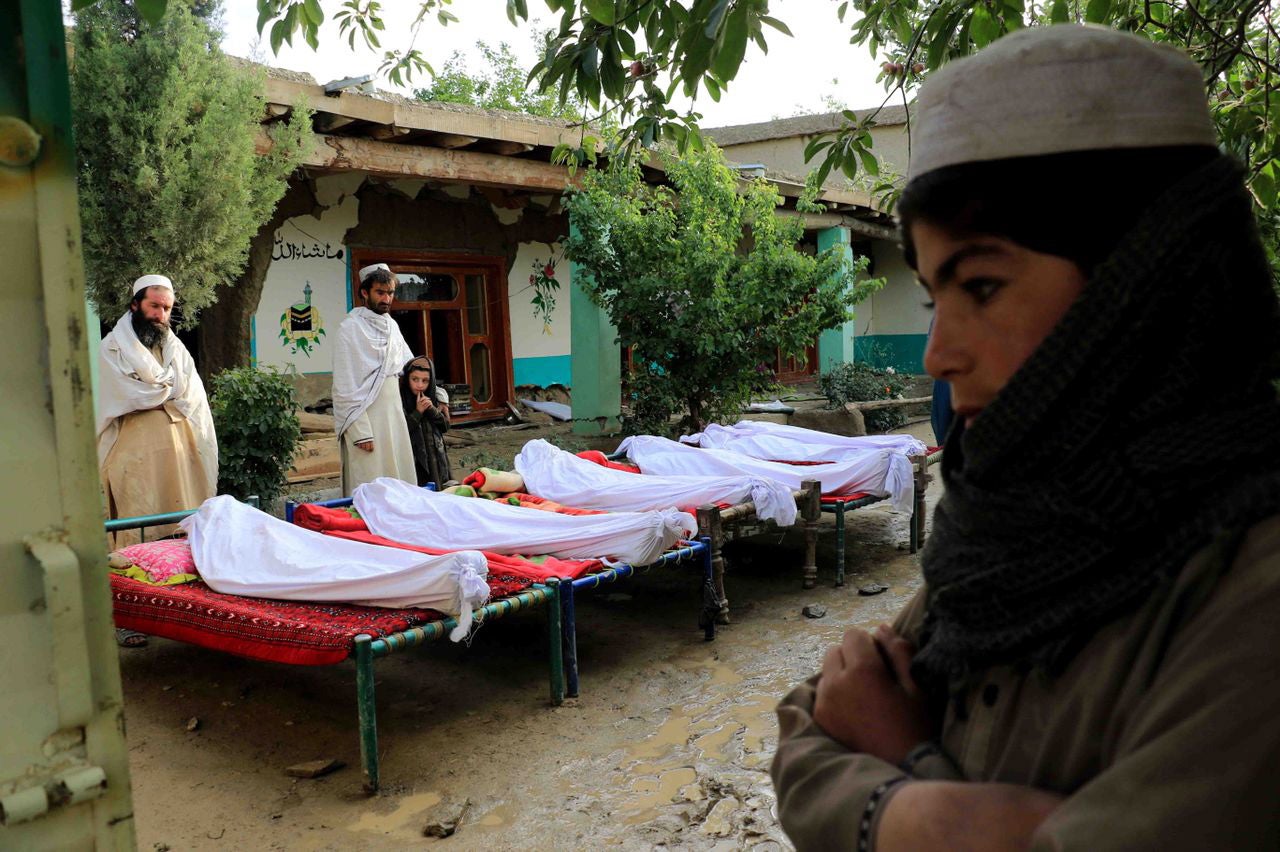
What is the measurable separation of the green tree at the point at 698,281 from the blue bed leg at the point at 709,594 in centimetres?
374

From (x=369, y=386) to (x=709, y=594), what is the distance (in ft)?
9.60

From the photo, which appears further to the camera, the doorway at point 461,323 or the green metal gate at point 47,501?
the doorway at point 461,323

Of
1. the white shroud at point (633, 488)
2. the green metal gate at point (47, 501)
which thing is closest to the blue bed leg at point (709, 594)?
the white shroud at point (633, 488)

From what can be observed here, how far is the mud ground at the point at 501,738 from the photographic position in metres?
3.12

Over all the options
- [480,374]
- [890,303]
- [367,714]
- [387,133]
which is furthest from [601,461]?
[890,303]

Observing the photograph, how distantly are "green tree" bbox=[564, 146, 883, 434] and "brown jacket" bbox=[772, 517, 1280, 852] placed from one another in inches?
301

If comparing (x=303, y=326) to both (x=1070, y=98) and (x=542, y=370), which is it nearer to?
(x=542, y=370)

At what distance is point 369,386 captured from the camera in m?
6.48

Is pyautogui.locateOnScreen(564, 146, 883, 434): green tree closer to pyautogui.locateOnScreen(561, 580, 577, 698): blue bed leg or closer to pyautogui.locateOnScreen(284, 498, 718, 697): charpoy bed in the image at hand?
pyautogui.locateOnScreen(284, 498, 718, 697): charpoy bed

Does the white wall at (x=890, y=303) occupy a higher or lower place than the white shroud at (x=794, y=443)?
higher

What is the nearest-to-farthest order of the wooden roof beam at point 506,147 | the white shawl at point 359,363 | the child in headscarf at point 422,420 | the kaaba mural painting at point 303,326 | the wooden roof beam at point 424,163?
the white shawl at point 359,363
the child in headscarf at point 422,420
the wooden roof beam at point 424,163
the wooden roof beam at point 506,147
the kaaba mural painting at point 303,326

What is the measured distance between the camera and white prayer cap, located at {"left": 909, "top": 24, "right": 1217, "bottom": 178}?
771 mm

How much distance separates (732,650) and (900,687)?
3.93 meters

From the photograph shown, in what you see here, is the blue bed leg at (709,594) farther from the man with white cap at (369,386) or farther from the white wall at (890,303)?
the white wall at (890,303)
